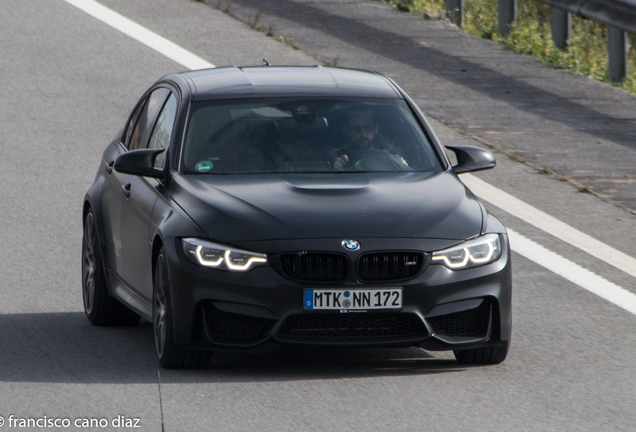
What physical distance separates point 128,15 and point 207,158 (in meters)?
11.4

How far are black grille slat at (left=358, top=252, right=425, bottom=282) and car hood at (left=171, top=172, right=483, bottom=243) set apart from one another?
10cm

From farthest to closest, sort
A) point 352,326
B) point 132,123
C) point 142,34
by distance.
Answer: point 142,34 → point 132,123 → point 352,326

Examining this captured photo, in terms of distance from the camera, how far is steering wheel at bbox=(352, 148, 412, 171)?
7.85 meters

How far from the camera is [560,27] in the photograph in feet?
56.9

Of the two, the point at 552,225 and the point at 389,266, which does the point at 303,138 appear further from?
the point at 552,225

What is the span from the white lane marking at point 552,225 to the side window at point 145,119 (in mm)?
3466

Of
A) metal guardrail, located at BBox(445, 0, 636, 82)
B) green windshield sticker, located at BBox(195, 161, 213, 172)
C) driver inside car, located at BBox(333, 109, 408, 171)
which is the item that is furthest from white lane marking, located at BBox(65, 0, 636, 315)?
metal guardrail, located at BBox(445, 0, 636, 82)

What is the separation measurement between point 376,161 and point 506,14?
1064cm

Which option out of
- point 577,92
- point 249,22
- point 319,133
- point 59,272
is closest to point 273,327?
point 319,133

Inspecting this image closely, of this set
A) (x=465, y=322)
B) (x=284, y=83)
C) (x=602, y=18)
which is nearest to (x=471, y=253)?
(x=465, y=322)

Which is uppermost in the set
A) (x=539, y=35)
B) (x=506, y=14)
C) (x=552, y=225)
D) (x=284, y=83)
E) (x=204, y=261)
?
(x=284, y=83)

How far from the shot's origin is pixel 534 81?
52.5 ft

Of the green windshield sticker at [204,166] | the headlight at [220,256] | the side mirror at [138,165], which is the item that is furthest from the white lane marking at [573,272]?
the side mirror at [138,165]

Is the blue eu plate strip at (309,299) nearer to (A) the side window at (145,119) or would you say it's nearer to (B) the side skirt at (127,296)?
(B) the side skirt at (127,296)
